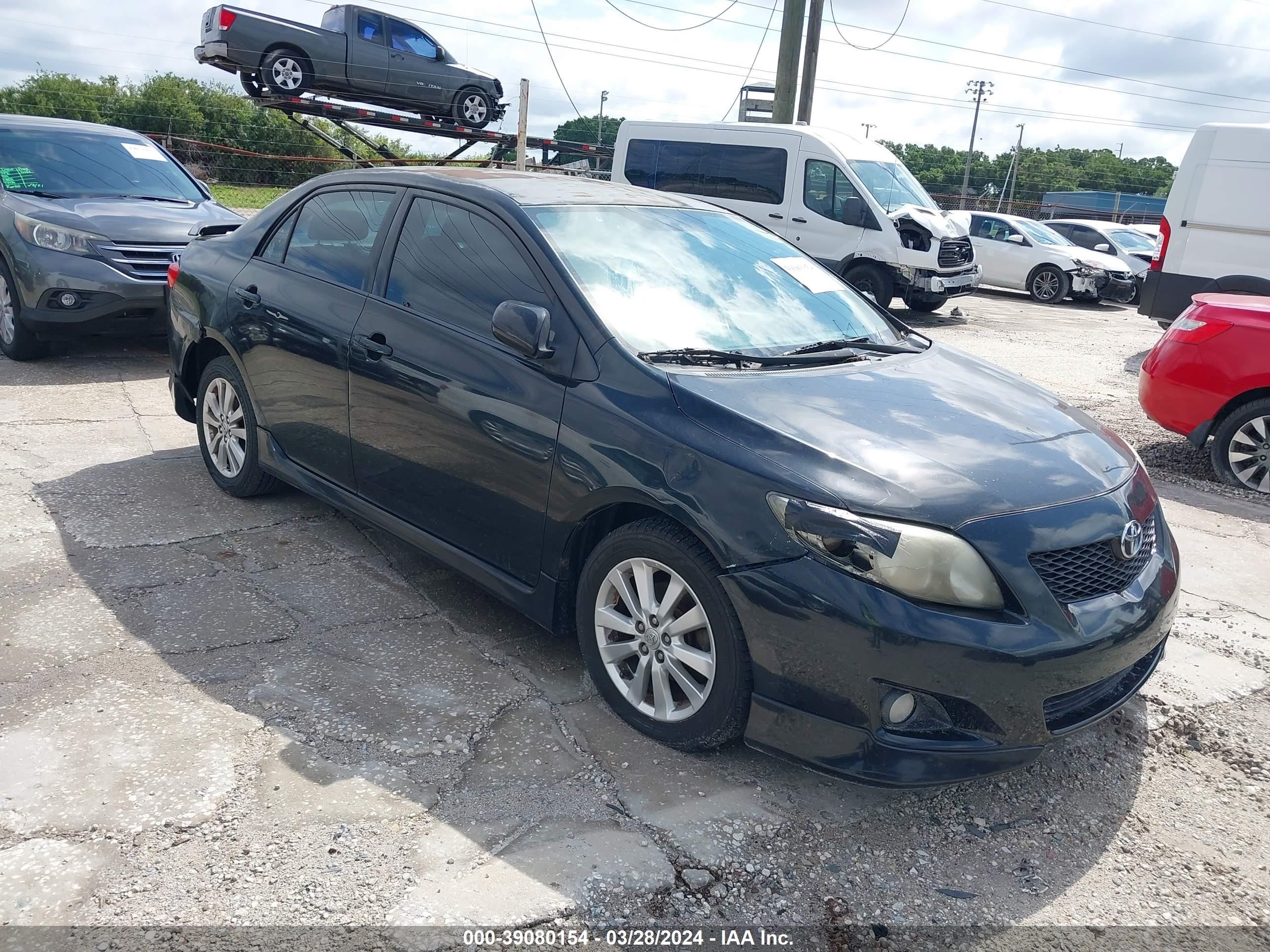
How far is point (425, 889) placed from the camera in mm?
2504

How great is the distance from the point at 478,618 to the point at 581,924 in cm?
174

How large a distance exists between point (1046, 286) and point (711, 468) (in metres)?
17.2

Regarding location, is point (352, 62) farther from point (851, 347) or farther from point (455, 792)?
point (455, 792)

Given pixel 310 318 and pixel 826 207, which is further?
pixel 826 207

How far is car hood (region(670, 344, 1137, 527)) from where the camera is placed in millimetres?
2793

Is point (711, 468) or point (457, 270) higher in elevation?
point (457, 270)

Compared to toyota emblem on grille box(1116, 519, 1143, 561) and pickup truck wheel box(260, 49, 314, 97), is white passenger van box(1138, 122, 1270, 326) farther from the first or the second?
pickup truck wheel box(260, 49, 314, 97)

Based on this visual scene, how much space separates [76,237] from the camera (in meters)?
7.51

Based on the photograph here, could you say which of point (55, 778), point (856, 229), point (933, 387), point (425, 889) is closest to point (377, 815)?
point (425, 889)

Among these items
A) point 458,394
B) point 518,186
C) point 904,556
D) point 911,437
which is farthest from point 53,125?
point 904,556

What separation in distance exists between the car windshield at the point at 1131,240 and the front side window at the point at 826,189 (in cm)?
903

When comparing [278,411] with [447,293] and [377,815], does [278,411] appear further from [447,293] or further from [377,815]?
[377,815]

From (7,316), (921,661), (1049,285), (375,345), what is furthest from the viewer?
(1049,285)

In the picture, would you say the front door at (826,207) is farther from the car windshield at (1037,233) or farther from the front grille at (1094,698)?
the front grille at (1094,698)
